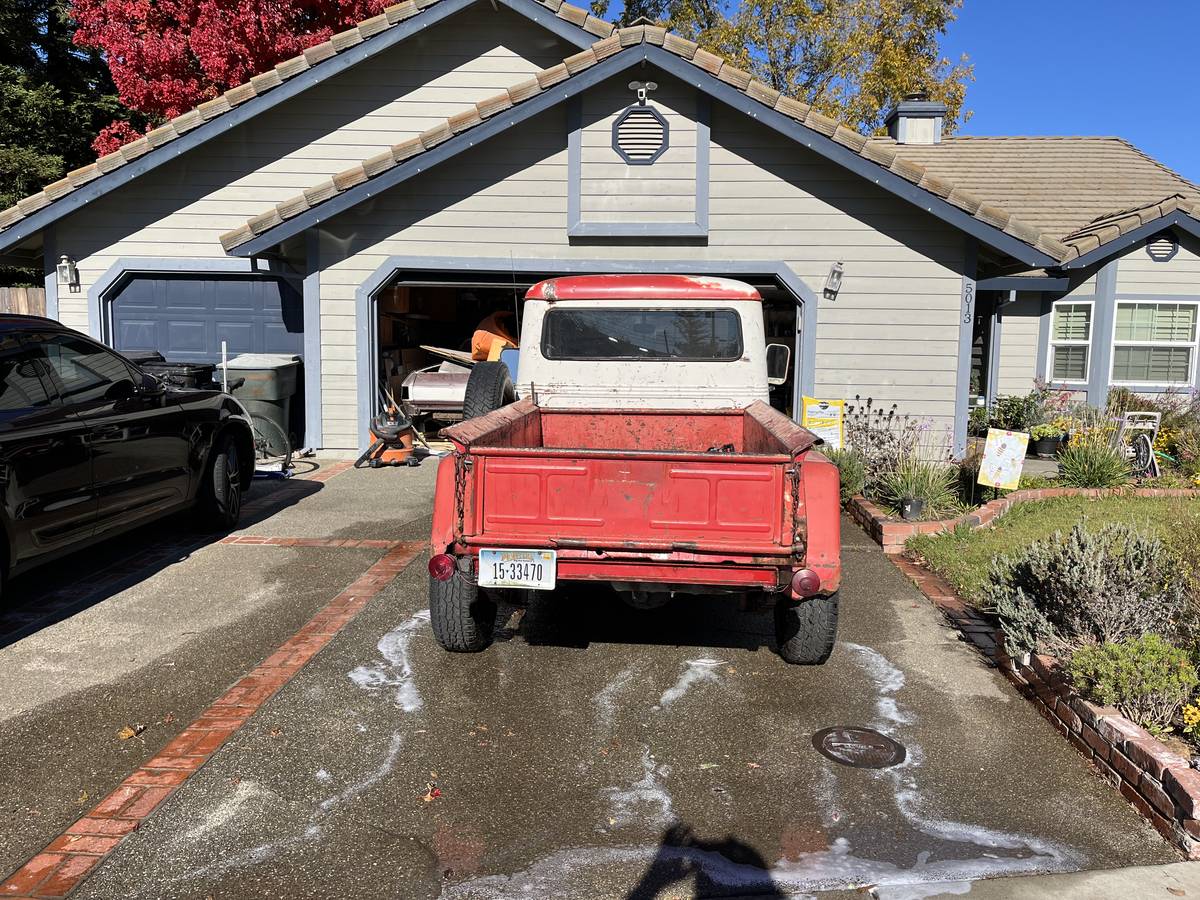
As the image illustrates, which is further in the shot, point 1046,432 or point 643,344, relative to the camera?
point 1046,432

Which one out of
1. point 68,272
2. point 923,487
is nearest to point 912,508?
point 923,487

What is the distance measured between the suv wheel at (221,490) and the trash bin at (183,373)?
239cm

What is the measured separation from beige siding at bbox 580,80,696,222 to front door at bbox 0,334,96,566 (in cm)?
682

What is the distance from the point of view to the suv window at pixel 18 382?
554cm

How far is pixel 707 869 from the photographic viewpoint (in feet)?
10.5

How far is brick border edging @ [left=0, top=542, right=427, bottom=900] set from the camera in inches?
123

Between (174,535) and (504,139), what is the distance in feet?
20.0

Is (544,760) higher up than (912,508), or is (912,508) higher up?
(912,508)

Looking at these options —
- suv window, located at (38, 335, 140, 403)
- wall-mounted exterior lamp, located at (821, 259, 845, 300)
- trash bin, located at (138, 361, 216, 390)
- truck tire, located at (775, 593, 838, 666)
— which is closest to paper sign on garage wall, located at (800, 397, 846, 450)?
wall-mounted exterior lamp, located at (821, 259, 845, 300)

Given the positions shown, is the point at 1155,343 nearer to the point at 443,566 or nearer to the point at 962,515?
the point at 962,515

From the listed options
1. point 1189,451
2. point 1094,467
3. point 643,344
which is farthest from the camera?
point 1189,451

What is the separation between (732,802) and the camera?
3.65 metres

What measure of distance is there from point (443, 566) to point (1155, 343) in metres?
14.0

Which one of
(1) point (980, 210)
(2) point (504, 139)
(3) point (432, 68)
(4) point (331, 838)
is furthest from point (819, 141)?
(4) point (331, 838)
